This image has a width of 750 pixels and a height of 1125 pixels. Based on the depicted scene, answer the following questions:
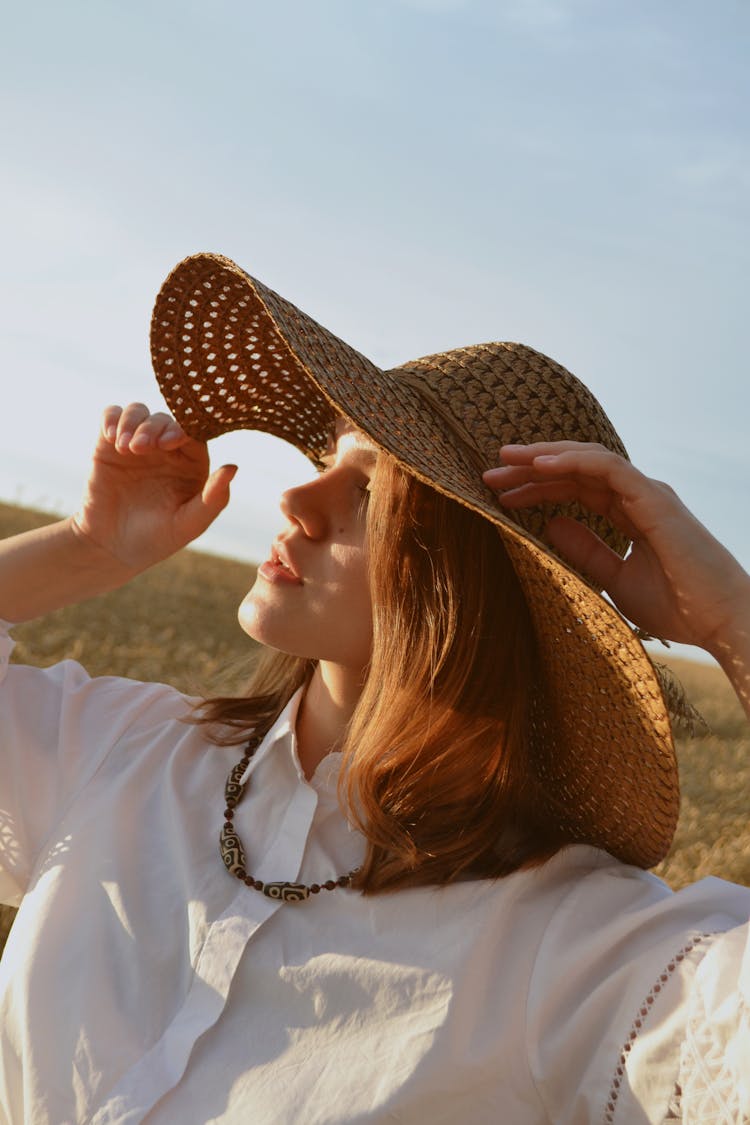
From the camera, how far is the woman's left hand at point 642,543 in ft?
6.02

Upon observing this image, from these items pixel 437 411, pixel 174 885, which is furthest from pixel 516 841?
pixel 437 411

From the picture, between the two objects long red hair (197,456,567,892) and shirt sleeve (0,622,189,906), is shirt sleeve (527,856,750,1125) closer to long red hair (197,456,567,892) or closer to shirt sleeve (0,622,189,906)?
long red hair (197,456,567,892)

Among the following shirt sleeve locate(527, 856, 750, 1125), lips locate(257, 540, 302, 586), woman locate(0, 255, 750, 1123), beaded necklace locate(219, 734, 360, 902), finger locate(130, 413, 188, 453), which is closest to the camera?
shirt sleeve locate(527, 856, 750, 1125)

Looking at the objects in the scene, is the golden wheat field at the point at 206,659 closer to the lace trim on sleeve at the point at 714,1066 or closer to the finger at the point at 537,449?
the finger at the point at 537,449

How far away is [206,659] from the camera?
16.8 feet

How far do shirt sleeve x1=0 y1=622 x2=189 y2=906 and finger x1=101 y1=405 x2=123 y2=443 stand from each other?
464mm

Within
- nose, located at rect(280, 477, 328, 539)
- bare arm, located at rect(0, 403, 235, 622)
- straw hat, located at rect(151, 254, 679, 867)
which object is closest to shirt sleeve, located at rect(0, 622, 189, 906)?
bare arm, located at rect(0, 403, 235, 622)

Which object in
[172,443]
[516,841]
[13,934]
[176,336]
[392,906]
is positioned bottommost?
[13,934]

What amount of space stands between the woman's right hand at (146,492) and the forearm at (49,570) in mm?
26

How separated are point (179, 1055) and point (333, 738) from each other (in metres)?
0.66

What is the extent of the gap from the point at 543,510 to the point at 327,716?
641 mm

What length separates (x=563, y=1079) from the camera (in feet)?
6.00

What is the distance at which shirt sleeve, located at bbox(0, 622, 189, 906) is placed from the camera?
7.57 feet

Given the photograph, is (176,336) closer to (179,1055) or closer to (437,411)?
(437,411)
